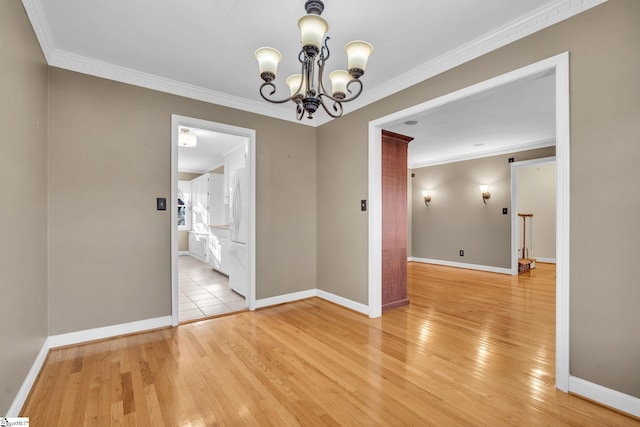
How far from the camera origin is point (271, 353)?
252cm

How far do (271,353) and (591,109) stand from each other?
9.82ft

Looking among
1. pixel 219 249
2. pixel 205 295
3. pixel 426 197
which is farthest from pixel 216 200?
pixel 426 197

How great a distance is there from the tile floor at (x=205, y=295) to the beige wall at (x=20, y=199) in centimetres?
149

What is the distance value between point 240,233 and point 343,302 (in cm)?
180

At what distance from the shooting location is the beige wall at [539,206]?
730cm

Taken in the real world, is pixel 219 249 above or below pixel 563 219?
below

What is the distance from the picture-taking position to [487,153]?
249 inches

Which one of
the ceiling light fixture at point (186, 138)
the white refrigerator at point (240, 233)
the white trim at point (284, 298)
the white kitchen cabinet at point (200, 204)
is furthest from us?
the white kitchen cabinet at point (200, 204)

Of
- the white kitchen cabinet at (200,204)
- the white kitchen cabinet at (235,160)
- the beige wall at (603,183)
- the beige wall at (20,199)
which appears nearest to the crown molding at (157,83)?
the beige wall at (20,199)

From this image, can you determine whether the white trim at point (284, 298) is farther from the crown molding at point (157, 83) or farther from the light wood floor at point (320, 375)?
the crown molding at point (157, 83)

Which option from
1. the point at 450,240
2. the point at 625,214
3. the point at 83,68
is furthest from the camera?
the point at 450,240

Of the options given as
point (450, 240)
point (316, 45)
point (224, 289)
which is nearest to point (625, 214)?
point (316, 45)

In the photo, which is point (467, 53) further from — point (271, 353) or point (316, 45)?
point (271, 353)

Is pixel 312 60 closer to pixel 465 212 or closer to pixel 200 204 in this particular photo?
pixel 465 212
